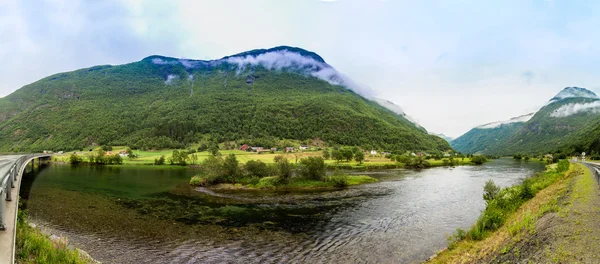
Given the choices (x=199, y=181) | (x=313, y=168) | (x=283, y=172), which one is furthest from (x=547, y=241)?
(x=199, y=181)

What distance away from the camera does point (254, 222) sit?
31.4 metres

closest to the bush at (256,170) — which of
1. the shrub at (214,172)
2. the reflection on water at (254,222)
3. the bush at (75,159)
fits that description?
the shrub at (214,172)

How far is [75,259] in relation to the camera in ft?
51.9

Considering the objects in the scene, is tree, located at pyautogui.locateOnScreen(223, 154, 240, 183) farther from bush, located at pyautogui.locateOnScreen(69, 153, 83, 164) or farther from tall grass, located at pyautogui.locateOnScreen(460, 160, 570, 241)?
bush, located at pyautogui.locateOnScreen(69, 153, 83, 164)

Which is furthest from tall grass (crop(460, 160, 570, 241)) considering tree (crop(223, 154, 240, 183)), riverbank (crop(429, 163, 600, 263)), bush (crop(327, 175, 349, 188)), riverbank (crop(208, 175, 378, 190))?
tree (crop(223, 154, 240, 183))

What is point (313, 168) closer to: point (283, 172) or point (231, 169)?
point (283, 172)

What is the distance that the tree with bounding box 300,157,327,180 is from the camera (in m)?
59.1

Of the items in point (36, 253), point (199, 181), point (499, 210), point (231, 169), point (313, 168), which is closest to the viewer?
point (36, 253)

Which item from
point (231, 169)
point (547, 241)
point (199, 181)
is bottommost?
point (199, 181)

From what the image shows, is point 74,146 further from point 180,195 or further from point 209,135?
point 180,195

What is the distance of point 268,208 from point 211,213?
7489 mm

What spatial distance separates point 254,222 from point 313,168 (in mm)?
28865

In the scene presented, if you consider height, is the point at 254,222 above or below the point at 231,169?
below

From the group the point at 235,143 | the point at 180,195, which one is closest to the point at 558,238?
the point at 180,195
